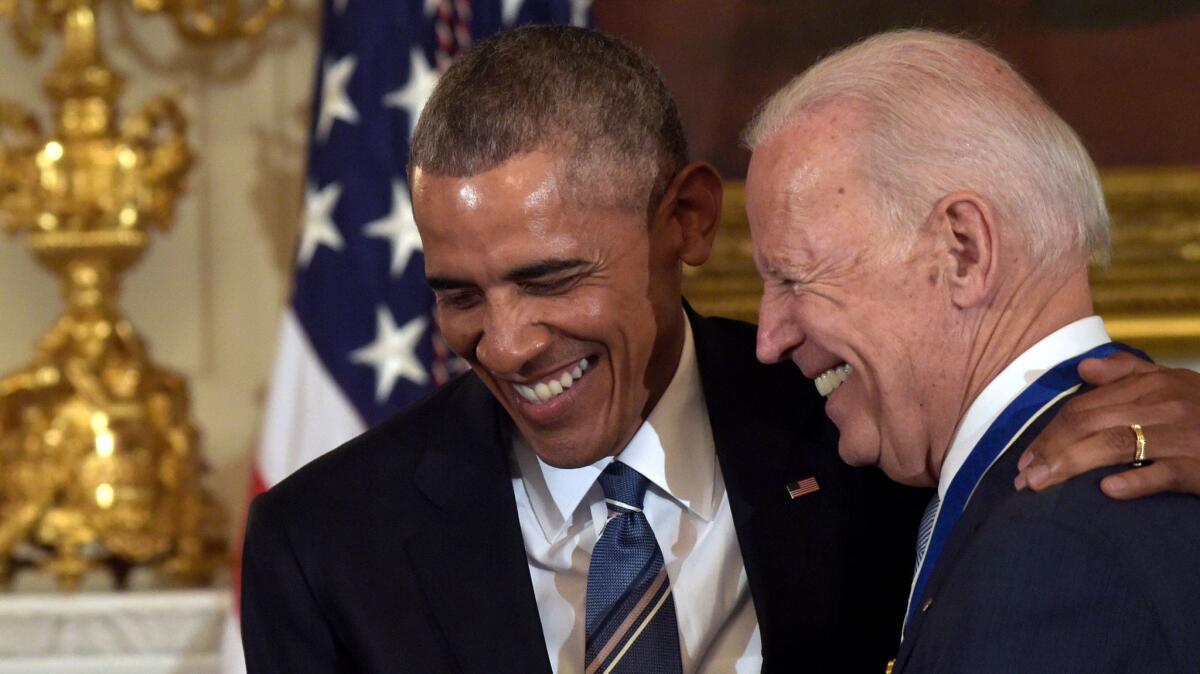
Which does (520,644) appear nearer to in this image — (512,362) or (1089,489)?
(512,362)

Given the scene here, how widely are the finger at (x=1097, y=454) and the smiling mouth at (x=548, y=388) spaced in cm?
60

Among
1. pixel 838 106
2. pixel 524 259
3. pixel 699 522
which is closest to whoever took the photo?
pixel 838 106

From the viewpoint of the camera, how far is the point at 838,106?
4.68 ft

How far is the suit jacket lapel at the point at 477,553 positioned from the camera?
1.72 meters

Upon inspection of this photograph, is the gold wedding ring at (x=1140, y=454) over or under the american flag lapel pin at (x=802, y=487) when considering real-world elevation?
over

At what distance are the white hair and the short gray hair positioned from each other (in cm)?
32

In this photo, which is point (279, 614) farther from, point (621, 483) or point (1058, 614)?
point (1058, 614)

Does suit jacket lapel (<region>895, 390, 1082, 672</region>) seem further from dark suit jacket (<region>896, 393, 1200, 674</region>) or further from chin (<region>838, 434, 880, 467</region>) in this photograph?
chin (<region>838, 434, 880, 467</region>)

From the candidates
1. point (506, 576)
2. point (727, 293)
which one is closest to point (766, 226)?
point (506, 576)

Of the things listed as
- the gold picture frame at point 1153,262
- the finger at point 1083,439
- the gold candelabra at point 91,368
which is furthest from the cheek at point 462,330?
the gold picture frame at point 1153,262

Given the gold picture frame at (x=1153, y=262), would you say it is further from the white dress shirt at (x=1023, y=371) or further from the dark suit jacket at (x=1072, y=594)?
the dark suit jacket at (x=1072, y=594)

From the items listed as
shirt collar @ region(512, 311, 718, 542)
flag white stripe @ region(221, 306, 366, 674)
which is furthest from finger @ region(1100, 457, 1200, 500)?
flag white stripe @ region(221, 306, 366, 674)

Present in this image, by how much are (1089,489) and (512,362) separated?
25.7 inches

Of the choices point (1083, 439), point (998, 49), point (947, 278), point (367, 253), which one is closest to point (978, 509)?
point (1083, 439)
